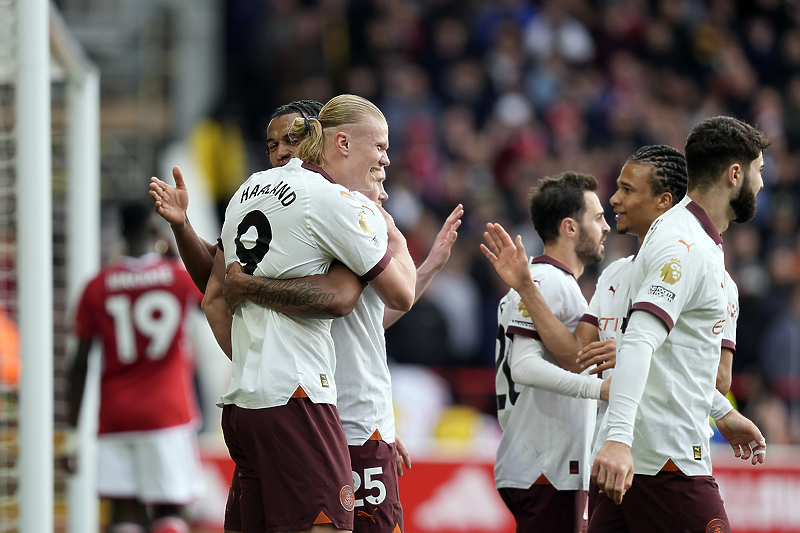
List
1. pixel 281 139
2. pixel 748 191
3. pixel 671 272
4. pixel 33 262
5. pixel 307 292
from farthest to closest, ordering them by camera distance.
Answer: pixel 33 262 → pixel 281 139 → pixel 748 191 → pixel 671 272 → pixel 307 292

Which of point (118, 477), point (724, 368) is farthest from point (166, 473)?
point (724, 368)

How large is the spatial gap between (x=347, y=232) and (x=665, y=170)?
160cm

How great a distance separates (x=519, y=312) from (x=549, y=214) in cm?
52

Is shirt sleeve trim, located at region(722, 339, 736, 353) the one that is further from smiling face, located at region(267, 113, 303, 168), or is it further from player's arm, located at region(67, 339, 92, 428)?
player's arm, located at region(67, 339, 92, 428)

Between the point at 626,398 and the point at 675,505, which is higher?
the point at 626,398

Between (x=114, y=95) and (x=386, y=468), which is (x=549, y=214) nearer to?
(x=386, y=468)

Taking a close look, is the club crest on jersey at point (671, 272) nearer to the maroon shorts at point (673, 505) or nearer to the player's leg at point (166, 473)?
the maroon shorts at point (673, 505)

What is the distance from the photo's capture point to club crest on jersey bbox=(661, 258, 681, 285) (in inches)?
142

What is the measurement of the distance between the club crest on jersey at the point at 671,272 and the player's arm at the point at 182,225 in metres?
1.84

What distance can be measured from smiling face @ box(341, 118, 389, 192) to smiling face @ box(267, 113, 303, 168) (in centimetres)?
45

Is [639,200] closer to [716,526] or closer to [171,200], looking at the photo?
[716,526]

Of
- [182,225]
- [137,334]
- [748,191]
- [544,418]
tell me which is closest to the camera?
[748,191]

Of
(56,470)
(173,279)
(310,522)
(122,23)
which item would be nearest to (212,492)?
(56,470)

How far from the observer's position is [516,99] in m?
14.3
